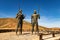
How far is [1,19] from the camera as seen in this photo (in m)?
100

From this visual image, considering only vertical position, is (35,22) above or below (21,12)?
below

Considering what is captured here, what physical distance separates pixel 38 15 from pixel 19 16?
A: 6.55 feet

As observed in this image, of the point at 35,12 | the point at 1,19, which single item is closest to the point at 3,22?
the point at 1,19

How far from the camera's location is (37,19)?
53.0 feet

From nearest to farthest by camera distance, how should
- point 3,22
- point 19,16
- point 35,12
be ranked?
point 19,16
point 35,12
point 3,22

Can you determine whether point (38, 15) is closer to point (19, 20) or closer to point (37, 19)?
point (37, 19)

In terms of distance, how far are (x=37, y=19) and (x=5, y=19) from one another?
87.0m

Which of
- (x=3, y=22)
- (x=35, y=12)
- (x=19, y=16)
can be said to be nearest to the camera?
(x=19, y=16)

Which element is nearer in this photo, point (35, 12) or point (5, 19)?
point (35, 12)

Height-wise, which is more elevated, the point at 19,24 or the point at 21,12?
the point at 21,12

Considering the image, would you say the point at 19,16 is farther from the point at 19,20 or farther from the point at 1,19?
the point at 1,19

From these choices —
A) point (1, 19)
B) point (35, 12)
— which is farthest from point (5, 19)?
point (35, 12)

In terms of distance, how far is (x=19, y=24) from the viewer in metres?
15.6

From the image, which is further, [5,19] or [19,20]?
[5,19]
